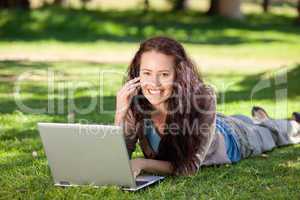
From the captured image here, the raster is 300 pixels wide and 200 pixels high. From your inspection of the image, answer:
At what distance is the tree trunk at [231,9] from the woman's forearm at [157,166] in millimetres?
19487

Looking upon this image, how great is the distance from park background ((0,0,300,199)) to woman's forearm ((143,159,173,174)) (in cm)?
12

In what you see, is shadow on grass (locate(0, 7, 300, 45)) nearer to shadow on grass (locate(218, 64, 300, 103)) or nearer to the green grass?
shadow on grass (locate(218, 64, 300, 103))

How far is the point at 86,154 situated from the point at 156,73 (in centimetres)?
77

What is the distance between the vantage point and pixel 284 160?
5.90 meters

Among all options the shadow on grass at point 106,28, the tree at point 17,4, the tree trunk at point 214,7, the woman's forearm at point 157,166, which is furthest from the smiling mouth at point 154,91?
the tree trunk at point 214,7

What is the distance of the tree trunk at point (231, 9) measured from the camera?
24386 millimetres

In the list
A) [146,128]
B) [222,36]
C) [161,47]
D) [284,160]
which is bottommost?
[222,36]

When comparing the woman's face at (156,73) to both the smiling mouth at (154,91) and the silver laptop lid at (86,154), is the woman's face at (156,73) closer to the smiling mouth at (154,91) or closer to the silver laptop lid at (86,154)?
the smiling mouth at (154,91)

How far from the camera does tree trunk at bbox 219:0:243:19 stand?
24.4m

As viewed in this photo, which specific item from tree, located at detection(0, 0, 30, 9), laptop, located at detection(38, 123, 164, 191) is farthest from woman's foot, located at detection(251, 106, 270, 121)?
tree, located at detection(0, 0, 30, 9)

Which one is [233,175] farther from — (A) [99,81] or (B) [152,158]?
(A) [99,81]

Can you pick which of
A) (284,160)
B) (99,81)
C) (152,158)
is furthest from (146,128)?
(99,81)

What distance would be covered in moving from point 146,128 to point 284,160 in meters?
1.23

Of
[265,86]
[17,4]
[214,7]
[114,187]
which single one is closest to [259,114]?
[114,187]
